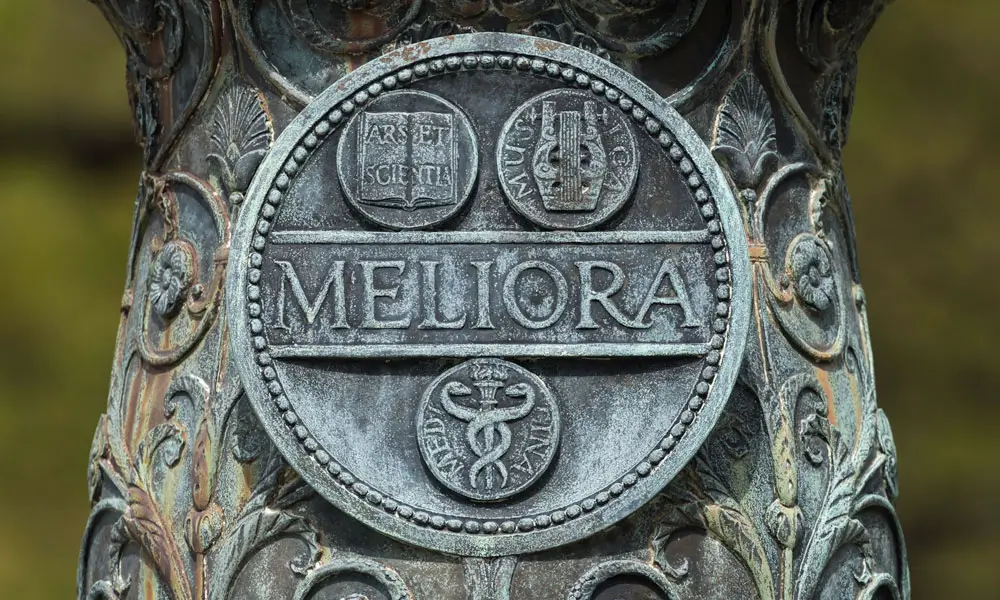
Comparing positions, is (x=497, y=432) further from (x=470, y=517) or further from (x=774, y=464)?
(x=774, y=464)

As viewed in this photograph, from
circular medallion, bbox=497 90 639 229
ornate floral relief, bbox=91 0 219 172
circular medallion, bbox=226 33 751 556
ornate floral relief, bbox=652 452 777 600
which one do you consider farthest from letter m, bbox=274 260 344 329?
ornate floral relief, bbox=652 452 777 600

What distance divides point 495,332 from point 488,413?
116 millimetres

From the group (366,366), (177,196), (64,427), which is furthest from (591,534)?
(64,427)

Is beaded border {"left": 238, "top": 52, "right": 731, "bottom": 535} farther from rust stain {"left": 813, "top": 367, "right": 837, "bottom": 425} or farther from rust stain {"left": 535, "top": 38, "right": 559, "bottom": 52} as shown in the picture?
rust stain {"left": 813, "top": 367, "right": 837, "bottom": 425}

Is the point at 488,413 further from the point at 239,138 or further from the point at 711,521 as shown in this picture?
the point at 239,138

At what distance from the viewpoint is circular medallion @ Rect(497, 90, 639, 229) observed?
9.42 feet

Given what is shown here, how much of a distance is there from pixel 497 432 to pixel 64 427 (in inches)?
112

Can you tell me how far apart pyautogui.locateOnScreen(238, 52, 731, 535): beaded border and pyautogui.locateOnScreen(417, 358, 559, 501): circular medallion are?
0.06m

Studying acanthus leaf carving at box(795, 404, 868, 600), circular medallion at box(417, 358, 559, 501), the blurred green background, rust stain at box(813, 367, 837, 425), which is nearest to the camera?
circular medallion at box(417, 358, 559, 501)

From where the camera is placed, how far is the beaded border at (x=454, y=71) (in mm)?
2793

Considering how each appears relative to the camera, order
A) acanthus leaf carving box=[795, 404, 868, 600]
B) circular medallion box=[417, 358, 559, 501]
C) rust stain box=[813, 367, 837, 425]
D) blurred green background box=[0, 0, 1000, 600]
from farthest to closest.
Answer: blurred green background box=[0, 0, 1000, 600] → rust stain box=[813, 367, 837, 425] → acanthus leaf carving box=[795, 404, 868, 600] → circular medallion box=[417, 358, 559, 501]

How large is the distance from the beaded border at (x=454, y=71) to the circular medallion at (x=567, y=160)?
0.11 feet

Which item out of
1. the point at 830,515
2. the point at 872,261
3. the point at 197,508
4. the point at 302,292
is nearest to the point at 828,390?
the point at 830,515

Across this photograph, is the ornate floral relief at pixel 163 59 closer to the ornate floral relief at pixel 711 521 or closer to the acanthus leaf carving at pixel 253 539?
the acanthus leaf carving at pixel 253 539
